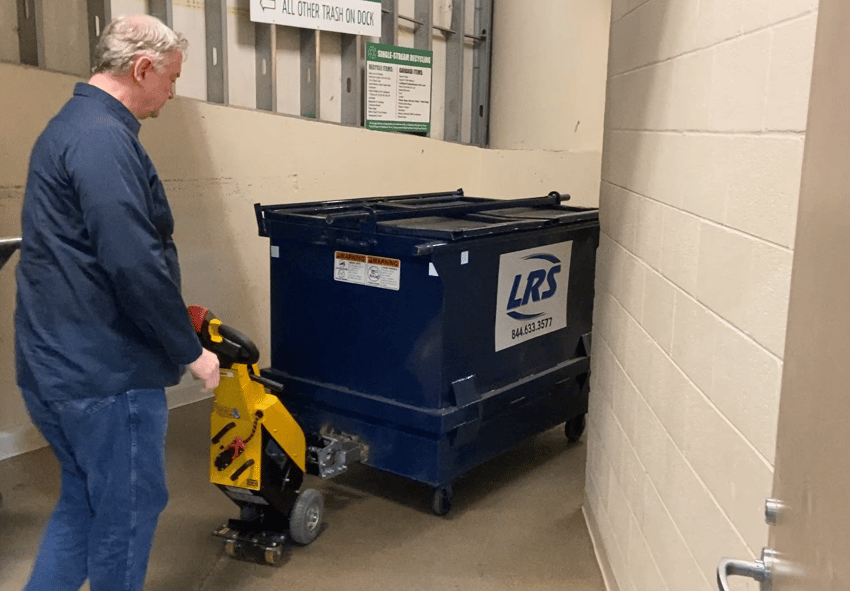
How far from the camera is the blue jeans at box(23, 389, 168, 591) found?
209 cm

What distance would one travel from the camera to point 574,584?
2812 millimetres

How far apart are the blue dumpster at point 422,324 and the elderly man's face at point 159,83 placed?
3.36 feet

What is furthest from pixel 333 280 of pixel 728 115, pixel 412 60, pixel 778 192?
pixel 412 60

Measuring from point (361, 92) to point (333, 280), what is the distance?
2.45 m

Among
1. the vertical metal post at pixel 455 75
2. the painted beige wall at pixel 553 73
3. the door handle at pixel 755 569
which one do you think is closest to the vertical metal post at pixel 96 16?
the vertical metal post at pixel 455 75

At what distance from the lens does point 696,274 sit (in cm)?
183

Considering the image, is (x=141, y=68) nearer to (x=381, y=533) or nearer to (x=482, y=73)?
(x=381, y=533)

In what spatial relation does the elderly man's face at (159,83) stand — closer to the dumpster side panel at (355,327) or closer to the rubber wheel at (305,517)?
the dumpster side panel at (355,327)

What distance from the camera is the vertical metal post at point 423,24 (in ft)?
18.8

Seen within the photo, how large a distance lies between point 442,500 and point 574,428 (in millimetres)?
1110

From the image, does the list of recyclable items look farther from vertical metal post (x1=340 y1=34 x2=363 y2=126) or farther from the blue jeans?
the blue jeans

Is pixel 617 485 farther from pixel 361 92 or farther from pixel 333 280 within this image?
pixel 361 92

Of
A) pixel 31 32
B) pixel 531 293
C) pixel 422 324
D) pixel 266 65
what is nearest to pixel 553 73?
pixel 266 65

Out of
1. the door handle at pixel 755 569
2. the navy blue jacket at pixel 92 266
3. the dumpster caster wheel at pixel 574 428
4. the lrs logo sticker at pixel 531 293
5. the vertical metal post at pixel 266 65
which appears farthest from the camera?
the vertical metal post at pixel 266 65
